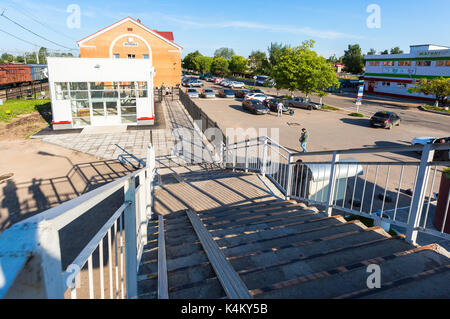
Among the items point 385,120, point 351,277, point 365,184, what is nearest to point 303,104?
point 385,120

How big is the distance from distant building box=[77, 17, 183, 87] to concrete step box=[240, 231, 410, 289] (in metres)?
46.6

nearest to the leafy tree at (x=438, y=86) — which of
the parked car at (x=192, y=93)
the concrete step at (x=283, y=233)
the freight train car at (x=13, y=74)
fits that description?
the parked car at (x=192, y=93)

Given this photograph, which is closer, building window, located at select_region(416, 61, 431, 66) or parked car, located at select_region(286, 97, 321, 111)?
parked car, located at select_region(286, 97, 321, 111)

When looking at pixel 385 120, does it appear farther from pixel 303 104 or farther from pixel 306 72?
pixel 306 72

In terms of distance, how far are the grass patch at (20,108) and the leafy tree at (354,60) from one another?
7134cm

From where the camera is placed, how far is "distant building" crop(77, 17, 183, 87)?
43.1 metres

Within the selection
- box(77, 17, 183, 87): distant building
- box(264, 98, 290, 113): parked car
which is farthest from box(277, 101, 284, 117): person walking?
box(77, 17, 183, 87): distant building

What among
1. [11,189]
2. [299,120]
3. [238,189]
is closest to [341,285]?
[238,189]

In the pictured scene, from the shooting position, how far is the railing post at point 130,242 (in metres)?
2.49

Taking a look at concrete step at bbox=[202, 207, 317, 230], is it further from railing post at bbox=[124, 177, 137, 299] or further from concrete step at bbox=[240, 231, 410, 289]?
railing post at bbox=[124, 177, 137, 299]

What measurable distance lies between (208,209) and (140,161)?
836cm

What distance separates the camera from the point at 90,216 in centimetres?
822
